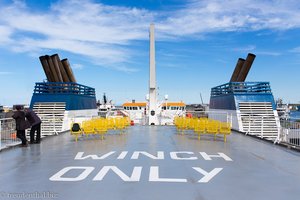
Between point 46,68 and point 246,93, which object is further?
point 46,68

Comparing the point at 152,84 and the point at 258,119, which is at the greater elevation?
the point at 152,84

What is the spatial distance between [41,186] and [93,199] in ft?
4.52

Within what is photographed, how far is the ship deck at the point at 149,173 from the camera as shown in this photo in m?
5.26

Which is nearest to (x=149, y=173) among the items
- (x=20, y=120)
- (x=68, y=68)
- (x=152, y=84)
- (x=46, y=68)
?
(x=20, y=120)

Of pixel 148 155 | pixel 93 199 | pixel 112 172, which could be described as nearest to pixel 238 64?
pixel 148 155

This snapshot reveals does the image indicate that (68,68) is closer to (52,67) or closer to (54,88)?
(52,67)

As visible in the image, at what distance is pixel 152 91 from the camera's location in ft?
71.0

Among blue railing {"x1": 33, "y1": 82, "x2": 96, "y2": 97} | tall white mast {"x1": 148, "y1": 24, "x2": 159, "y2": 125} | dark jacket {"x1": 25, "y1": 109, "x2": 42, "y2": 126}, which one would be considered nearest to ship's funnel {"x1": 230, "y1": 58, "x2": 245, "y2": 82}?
tall white mast {"x1": 148, "y1": 24, "x2": 159, "y2": 125}

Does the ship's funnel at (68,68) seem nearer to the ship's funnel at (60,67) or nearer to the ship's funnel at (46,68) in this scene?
the ship's funnel at (60,67)

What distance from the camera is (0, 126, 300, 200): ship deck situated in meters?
5.26

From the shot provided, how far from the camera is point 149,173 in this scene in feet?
21.8

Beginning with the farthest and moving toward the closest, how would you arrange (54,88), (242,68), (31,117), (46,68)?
(242,68), (46,68), (54,88), (31,117)

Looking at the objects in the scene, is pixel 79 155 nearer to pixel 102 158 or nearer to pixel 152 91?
pixel 102 158

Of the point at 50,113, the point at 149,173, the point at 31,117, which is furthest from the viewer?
the point at 50,113
